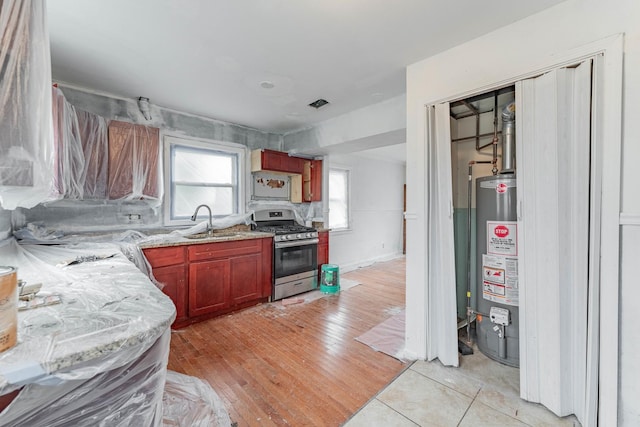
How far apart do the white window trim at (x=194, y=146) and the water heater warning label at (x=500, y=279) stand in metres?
3.10

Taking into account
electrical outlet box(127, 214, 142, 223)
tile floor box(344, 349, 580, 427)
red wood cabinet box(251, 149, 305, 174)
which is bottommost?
tile floor box(344, 349, 580, 427)

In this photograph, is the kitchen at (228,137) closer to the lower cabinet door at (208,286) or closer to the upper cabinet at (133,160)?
the upper cabinet at (133,160)

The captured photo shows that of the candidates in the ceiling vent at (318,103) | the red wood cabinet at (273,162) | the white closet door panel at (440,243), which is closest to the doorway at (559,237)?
the white closet door panel at (440,243)

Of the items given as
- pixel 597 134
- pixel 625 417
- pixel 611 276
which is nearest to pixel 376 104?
pixel 597 134

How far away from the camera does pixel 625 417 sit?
4.74ft

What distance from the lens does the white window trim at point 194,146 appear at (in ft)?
10.9

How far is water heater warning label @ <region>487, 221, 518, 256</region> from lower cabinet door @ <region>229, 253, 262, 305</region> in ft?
8.26

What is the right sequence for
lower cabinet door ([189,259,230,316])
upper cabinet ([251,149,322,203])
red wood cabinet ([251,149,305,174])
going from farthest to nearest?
1. upper cabinet ([251,149,322,203])
2. red wood cabinet ([251,149,305,174])
3. lower cabinet door ([189,259,230,316])

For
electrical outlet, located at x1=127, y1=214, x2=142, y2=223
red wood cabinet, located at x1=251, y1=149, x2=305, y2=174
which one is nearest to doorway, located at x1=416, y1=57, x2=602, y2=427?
red wood cabinet, located at x1=251, y1=149, x2=305, y2=174

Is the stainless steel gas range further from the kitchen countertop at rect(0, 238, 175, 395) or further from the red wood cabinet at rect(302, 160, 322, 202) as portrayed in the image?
the kitchen countertop at rect(0, 238, 175, 395)

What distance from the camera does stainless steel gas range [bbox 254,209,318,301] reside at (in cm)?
363

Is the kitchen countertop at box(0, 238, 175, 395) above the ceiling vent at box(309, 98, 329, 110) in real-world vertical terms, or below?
below

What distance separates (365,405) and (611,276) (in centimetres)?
158

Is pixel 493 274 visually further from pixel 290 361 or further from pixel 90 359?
pixel 90 359
